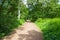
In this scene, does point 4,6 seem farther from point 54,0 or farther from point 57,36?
point 54,0

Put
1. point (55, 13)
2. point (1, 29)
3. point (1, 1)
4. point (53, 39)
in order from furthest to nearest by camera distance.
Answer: point (55, 13), point (1, 1), point (1, 29), point (53, 39)

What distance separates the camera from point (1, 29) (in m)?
13.8

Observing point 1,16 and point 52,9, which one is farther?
point 52,9

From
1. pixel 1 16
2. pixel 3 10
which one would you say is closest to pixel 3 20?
pixel 1 16

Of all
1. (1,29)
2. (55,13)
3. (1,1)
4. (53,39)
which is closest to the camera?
(53,39)

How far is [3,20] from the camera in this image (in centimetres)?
1386

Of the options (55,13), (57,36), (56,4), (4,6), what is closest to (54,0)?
(56,4)

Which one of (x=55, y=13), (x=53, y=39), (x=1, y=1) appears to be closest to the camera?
(x=53, y=39)

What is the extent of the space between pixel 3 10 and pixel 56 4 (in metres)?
22.0

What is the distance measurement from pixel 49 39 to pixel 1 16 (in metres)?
5.60

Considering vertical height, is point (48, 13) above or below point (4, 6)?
below

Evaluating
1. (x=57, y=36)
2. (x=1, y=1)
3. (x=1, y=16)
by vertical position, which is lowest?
(x=57, y=36)

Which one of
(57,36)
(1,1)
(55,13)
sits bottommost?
(55,13)

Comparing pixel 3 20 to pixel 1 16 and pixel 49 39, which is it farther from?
pixel 49 39
